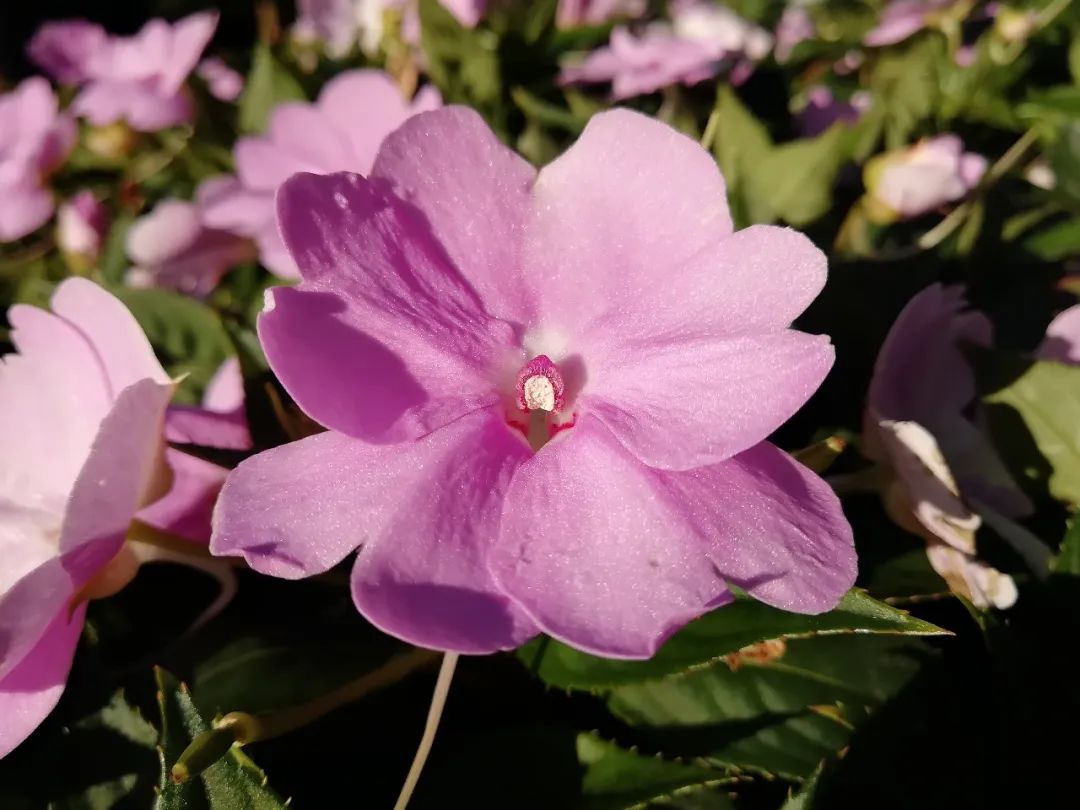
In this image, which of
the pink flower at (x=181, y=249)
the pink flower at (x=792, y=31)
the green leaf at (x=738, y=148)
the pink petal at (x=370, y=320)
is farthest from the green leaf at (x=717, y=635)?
the pink flower at (x=792, y=31)

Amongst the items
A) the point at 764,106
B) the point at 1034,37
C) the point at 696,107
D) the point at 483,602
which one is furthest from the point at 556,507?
the point at 1034,37

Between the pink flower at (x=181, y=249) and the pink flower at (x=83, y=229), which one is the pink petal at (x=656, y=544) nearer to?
the pink flower at (x=181, y=249)

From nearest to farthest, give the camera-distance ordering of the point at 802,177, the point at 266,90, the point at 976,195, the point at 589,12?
the point at 802,177
the point at 976,195
the point at 266,90
the point at 589,12

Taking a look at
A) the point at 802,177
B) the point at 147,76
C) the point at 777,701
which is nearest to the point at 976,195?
the point at 802,177

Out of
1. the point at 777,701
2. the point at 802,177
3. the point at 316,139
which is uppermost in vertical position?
the point at 316,139

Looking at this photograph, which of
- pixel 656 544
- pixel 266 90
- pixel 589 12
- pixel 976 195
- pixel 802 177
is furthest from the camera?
pixel 589 12

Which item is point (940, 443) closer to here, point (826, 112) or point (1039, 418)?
point (1039, 418)

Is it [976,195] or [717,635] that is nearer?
[717,635]
